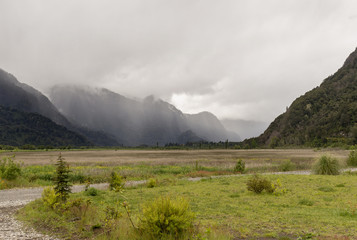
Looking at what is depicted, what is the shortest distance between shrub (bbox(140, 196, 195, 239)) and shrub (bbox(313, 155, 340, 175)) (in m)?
28.5

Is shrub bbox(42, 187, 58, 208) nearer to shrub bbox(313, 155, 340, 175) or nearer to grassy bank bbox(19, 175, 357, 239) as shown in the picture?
grassy bank bbox(19, 175, 357, 239)

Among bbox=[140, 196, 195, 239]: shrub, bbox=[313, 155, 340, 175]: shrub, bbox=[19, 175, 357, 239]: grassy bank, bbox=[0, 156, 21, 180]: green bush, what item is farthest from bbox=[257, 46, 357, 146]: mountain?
bbox=[140, 196, 195, 239]: shrub

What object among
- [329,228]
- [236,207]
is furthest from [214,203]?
[329,228]

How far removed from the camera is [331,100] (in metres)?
189

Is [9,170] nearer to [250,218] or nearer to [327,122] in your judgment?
[250,218]

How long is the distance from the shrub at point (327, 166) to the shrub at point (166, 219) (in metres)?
28.5

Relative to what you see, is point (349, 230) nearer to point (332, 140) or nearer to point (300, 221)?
point (300, 221)

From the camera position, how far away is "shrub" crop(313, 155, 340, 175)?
29.7 m

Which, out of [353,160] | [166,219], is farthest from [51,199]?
[353,160]

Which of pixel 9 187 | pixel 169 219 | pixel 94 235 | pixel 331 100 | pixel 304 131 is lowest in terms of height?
pixel 9 187

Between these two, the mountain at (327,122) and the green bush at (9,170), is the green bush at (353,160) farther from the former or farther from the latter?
the mountain at (327,122)

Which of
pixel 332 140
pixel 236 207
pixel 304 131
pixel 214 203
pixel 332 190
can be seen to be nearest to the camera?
pixel 236 207

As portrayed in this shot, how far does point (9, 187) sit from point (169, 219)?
24.5 m

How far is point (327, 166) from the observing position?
3011cm
